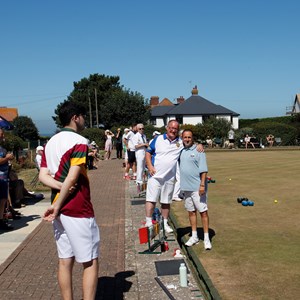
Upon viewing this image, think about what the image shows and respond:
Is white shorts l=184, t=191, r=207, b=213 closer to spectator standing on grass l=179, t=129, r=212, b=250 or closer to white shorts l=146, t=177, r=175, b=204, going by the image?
spectator standing on grass l=179, t=129, r=212, b=250

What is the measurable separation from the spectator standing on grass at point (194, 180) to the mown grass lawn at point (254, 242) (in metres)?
0.40

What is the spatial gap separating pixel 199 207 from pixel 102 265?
1573 mm

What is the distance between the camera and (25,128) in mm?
64375

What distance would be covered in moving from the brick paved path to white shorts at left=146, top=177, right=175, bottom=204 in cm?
87

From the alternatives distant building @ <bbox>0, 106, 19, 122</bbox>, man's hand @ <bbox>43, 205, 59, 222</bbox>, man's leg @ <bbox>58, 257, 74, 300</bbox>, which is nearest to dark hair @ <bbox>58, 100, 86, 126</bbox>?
man's hand @ <bbox>43, 205, 59, 222</bbox>

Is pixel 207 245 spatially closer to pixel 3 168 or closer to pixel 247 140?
pixel 3 168

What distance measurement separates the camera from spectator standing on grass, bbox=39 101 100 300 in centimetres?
362

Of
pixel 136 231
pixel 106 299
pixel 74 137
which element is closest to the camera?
pixel 74 137

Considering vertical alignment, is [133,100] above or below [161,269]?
above

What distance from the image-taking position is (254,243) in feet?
21.2

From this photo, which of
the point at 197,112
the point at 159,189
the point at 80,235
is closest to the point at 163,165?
the point at 159,189

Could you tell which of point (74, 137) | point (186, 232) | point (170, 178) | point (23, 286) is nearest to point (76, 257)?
point (74, 137)

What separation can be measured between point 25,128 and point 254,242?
61.4 metres

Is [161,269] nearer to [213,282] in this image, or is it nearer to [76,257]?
[213,282]
